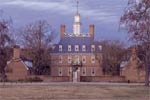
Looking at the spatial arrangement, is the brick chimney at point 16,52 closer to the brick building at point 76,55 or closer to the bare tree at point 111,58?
the brick building at point 76,55

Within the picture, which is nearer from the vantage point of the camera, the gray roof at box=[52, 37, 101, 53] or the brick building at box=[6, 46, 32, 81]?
the brick building at box=[6, 46, 32, 81]

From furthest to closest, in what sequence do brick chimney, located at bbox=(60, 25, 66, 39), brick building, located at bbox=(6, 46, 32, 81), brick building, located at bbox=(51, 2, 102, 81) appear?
brick chimney, located at bbox=(60, 25, 66, 39) < brick building, located at bbox=(51, 2, 102, 81) < brick building, located at bbox=(6, 46, 32, 81)

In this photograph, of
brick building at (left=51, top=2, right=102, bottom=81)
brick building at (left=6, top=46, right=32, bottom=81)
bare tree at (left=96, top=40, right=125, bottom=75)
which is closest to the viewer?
brick building at (left=6, top=46, right=32, bottom=81)

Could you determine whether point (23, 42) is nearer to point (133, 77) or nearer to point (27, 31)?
point (27, 31)

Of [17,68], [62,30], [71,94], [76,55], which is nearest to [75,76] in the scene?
[17,68]

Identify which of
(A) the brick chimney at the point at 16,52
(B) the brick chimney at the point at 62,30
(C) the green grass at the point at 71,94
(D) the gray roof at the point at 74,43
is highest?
(B) the brick chimney at the point at 62,30

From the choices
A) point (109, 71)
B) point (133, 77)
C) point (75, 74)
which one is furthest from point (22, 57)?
point (133, 77)

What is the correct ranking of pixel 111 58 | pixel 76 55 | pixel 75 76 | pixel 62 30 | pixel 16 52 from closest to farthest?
pixel 75 76 < pixel 16 52 < pixel 111 58 < pixel 76 55 < pixel 62 30

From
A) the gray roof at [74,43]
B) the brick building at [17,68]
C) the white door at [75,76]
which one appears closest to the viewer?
the white door at [75,76]

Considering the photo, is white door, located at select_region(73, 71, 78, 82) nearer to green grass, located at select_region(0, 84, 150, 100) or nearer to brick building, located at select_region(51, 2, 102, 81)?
brick building, located at select_region(51, 2, 102, 81)

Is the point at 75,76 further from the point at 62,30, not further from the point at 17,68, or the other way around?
the point at 62,30

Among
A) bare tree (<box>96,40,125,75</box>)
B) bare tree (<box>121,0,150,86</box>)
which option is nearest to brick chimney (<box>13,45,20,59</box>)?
bare tree (<box>96,40,125,75</box>)

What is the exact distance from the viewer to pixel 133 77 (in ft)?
328

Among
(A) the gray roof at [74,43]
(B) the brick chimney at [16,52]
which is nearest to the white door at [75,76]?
(B) the brick chimney at [16,52]
